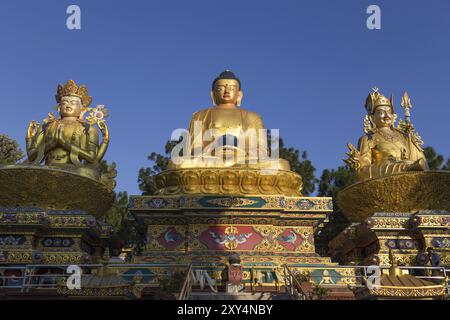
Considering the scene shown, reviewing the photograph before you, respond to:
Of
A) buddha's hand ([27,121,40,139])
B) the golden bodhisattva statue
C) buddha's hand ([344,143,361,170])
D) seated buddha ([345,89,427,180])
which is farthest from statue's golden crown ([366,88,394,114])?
buddha's hand ([27,121,40,139])

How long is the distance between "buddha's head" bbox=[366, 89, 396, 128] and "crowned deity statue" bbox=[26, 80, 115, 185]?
803 cm

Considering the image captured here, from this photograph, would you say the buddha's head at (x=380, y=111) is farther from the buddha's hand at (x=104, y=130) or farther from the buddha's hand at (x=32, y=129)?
the buddha's hand at (x=32, y=129)

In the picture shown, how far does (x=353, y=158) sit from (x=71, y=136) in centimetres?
788

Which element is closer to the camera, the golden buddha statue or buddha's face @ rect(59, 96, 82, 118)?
the golden buddha statue

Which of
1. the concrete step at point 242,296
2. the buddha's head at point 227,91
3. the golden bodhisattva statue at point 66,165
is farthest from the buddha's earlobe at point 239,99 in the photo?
the concrete step at point 242,296

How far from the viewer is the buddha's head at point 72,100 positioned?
15.4m

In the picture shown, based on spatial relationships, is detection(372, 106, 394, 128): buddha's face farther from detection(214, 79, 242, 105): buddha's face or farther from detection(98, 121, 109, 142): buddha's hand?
detection(98, 121, 109, 142): buddha's hand

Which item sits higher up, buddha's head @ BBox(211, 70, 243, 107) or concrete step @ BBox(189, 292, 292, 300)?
buddha's head @ BBox(211, 70, 243, 107)

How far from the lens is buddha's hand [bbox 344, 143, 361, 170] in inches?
569

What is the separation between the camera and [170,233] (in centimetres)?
1310
